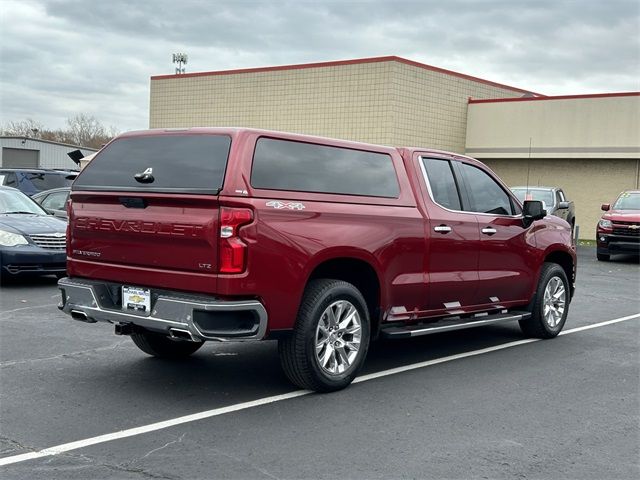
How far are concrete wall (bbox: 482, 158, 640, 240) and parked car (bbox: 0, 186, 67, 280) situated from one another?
2058 cm

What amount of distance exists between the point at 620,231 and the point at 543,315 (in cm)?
1148

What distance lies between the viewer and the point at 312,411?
5.72m

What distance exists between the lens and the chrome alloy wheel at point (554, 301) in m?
8.86

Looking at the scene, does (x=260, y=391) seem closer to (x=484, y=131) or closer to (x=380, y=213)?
(x=380, y=213)

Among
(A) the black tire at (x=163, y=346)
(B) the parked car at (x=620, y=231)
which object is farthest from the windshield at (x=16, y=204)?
(B) the parked car at (x=620, y=231)

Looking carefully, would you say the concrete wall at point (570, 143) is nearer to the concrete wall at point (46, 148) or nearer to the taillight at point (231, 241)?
the taillight at point (231, 241)

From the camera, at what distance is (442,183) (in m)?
7.63

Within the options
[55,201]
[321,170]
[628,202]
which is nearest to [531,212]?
[321,170]

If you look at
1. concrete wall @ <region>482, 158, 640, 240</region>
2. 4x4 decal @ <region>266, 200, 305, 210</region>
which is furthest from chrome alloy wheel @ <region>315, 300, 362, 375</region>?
concrete wall @ <region>482, 158, 640, 240</region>

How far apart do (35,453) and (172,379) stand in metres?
1.90

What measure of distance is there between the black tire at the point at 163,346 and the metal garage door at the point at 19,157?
43.6 metres

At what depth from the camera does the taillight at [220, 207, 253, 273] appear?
18.1ft

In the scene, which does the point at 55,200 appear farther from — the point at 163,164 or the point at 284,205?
the point at 284,205

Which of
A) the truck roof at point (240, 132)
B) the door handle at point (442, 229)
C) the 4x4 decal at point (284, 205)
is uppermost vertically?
the truck roof at point (240, 132)
